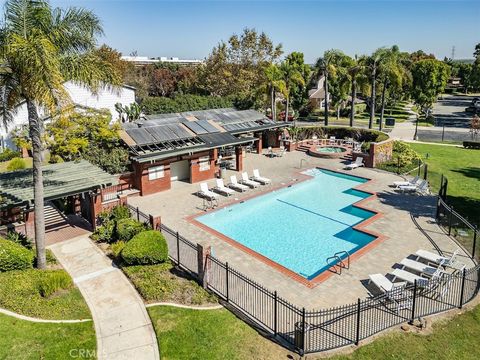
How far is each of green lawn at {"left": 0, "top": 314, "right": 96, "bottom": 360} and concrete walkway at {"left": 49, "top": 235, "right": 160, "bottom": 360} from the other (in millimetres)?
436

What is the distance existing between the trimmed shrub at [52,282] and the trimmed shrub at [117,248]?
97.2 inches

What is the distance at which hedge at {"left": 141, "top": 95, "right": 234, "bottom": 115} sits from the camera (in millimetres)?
54531

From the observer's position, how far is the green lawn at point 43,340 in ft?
35.4

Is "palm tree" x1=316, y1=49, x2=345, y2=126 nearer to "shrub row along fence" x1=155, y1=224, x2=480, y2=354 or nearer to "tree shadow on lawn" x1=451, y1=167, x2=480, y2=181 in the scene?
"tree shadow on lawn" x1=451, y1=167, x2=480, y2=181

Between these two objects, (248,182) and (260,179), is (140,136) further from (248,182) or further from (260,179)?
(260,179)

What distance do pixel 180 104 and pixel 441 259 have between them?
46426 mm

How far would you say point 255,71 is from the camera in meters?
58.5

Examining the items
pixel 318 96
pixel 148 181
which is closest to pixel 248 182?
pixel 148 181

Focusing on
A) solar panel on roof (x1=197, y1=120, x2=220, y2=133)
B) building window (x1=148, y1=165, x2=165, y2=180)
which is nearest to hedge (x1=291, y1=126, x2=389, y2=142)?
solar panel on roof (x1=197, y1=120, x2=220, y2=133)

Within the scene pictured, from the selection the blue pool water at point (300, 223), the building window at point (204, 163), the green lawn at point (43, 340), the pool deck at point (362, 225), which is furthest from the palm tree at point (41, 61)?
the building window at point (204, 163)

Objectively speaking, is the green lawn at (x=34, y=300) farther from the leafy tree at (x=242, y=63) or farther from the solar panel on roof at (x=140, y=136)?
the leafy tree at (x=242, y=63)

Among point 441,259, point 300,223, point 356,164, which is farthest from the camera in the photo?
point 356,164

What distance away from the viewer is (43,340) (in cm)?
1135

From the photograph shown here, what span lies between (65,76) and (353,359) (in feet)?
44.8
